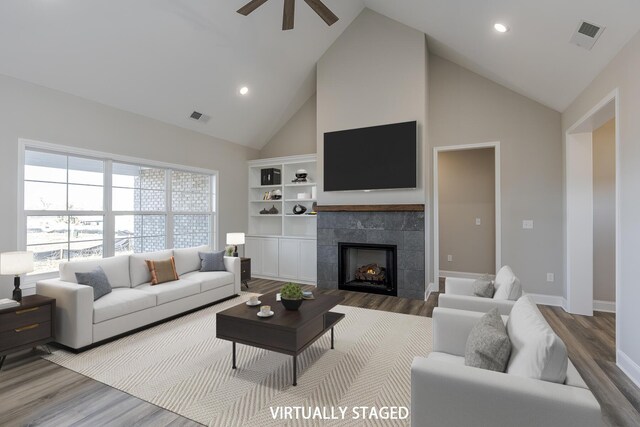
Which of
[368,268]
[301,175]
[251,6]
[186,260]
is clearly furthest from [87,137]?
[368,268]

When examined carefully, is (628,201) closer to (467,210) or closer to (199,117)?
(467,210)

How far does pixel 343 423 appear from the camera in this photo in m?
1.99

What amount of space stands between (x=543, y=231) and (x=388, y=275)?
2.33m

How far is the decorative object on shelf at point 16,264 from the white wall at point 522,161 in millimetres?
5632

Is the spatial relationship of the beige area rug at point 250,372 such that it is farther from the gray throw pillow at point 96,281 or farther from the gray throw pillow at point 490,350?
the gray throw pillow at point 490,350

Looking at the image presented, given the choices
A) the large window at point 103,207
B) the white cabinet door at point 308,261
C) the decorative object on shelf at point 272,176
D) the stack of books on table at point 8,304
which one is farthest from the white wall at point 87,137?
the white cabinet door at point 308,261

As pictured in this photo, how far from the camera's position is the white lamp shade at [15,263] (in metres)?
2.81

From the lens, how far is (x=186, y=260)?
468 cm

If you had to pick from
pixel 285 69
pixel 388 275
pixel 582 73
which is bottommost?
pixel 388 275

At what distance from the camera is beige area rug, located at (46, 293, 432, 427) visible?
2170 millimetres

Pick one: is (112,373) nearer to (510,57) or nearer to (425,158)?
(425,158)

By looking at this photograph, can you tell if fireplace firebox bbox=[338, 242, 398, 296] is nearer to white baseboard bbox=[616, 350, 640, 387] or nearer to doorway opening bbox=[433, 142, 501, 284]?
doorway opening bbox=[433, 142, 501, 284]

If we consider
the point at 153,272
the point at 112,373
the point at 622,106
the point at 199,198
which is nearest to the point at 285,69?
the point at 199,198

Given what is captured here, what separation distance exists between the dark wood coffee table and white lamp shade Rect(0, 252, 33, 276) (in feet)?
6.34
